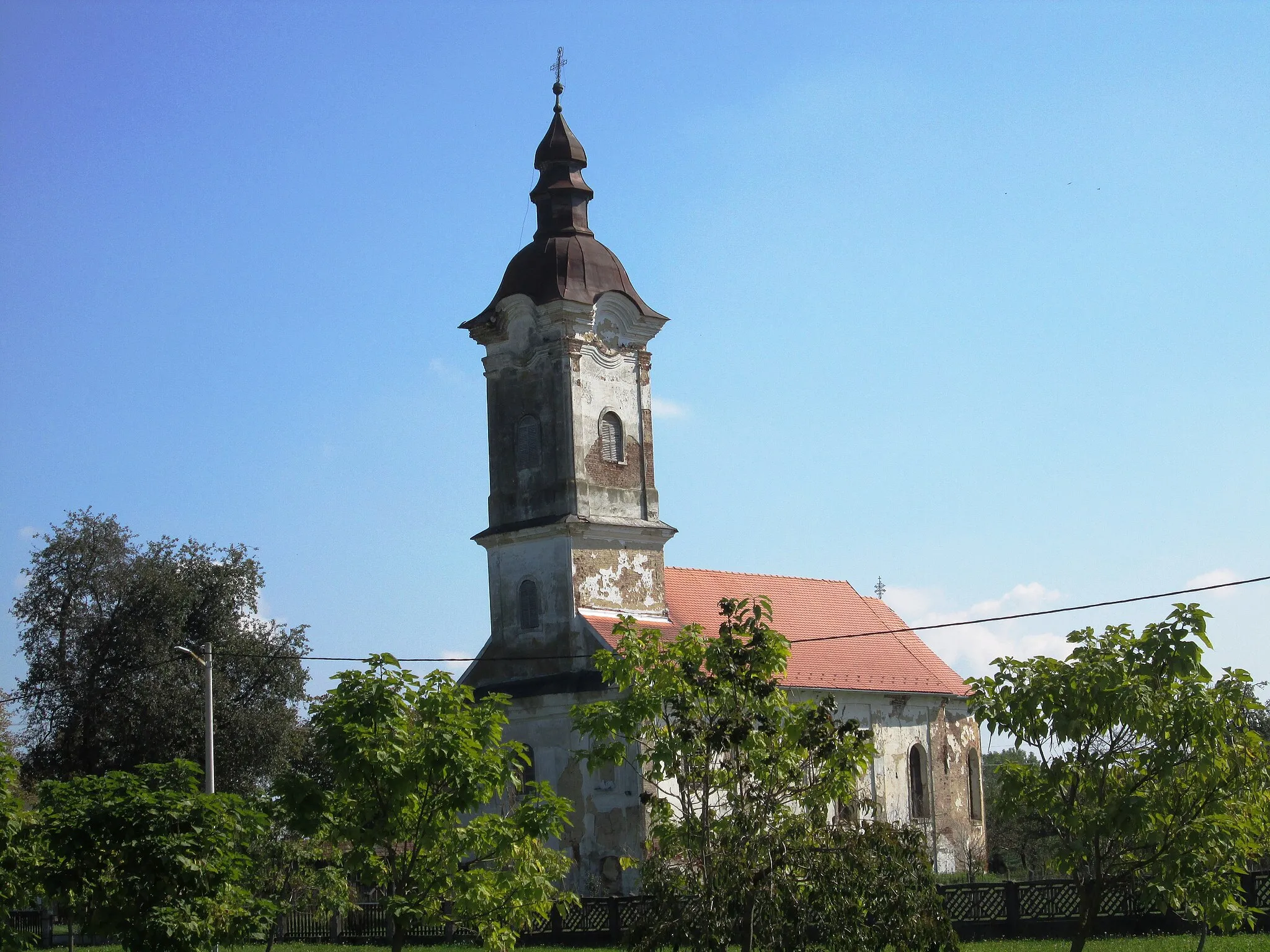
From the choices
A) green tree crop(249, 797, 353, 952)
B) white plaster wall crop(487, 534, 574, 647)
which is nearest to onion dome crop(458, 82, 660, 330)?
white plaster wall crop(487, 534, 574, 647)

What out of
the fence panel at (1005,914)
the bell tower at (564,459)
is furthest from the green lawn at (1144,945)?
the bell tower at (564,459)

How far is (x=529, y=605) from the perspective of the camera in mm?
36375

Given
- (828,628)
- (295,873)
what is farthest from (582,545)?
(295,873)

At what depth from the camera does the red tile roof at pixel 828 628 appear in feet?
125

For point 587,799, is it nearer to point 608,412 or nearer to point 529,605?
point 529,605

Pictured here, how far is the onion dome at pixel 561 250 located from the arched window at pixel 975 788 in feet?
52.5

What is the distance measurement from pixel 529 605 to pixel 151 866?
2270 centimetres

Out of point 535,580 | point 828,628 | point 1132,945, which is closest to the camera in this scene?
point 1132,945

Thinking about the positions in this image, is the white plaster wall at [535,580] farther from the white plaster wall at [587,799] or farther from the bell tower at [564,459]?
the white plaster wall at [587,799]

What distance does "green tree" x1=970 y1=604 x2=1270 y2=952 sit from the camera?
13297mm

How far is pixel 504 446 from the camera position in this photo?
3734 centimetres

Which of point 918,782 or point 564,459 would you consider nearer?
point 564,459

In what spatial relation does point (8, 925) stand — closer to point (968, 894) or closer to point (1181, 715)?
point (1181, 715)

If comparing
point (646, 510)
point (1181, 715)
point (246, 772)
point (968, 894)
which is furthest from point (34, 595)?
point (1181, 715)
